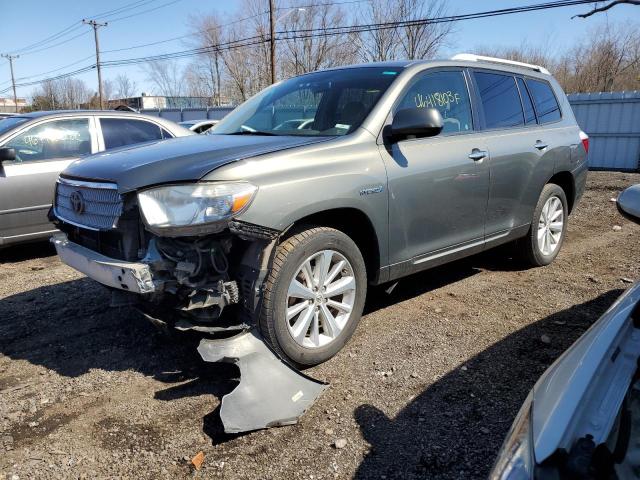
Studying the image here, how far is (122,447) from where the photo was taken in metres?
2.60

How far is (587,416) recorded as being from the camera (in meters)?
1.41

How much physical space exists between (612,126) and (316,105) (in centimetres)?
1316

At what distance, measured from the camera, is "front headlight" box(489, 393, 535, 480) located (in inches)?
50.0

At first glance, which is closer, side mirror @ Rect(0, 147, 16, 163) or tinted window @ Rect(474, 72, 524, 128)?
tinted window @ Rect(474, 72, 524, 128)

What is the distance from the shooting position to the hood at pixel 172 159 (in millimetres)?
2850

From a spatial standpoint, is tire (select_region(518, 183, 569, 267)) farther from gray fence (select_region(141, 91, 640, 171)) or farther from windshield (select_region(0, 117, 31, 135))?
gray fence (select_region(141, 91, 640, 171))

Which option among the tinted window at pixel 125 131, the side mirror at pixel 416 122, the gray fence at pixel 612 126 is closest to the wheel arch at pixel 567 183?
the side mirror at pixel 416 122

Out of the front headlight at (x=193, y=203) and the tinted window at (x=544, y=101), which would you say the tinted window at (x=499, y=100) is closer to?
the tinted window at (x=544, y=101)

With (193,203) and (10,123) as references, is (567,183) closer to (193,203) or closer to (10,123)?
(193,203)

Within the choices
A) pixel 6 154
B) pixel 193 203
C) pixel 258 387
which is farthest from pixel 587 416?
pixel 6 154

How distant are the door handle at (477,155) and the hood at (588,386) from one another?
94.6 inches

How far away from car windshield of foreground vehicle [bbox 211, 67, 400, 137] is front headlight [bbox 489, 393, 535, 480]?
2393 millimetres

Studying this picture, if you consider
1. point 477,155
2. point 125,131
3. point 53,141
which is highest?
point 125,131

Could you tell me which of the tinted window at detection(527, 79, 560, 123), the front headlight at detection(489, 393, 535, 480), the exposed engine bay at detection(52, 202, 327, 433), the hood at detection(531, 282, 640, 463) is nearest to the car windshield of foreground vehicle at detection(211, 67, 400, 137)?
the exposed engine bay at detection(52, 202, 327, 433)
